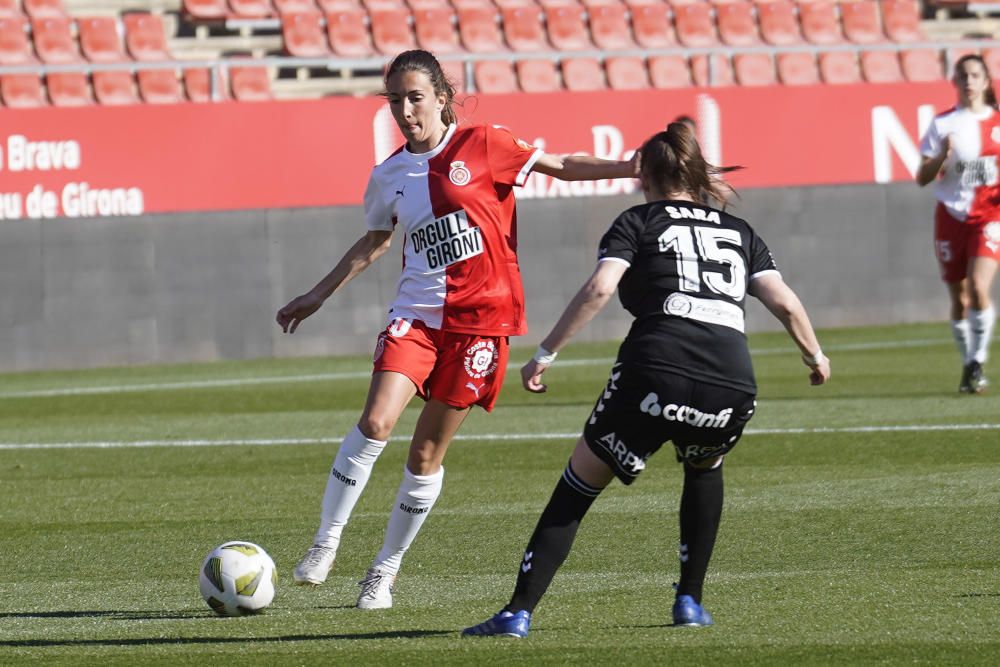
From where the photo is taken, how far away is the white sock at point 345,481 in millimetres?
6520

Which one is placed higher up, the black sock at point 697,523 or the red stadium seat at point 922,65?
the black sock at point 697,523

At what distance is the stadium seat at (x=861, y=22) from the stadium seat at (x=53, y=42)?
35.0 feet

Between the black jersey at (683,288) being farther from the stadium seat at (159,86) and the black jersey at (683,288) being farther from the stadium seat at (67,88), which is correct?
the stadium seat at (159,86)

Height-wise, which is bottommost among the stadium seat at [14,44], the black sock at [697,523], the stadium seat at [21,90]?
the stadium seat at [21,90]

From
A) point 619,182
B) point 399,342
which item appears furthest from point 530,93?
point 399,342

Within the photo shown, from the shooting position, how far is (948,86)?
69.3 feet

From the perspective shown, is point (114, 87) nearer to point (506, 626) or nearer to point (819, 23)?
point (819, 23)

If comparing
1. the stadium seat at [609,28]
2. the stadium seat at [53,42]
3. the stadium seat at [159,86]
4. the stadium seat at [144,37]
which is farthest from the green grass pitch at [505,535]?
the stadium seat at [609,28]

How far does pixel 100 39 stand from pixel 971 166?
11427mm

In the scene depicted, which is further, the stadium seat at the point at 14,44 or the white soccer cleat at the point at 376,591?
the stadium seat at the point at 14,44

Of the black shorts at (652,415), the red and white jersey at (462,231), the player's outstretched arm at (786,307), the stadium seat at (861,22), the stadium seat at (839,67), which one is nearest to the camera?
the black shorts at (652,415)

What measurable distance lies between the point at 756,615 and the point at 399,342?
164cm

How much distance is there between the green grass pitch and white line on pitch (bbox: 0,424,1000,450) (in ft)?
0.12

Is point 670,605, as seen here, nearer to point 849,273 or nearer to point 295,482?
point 295,482
